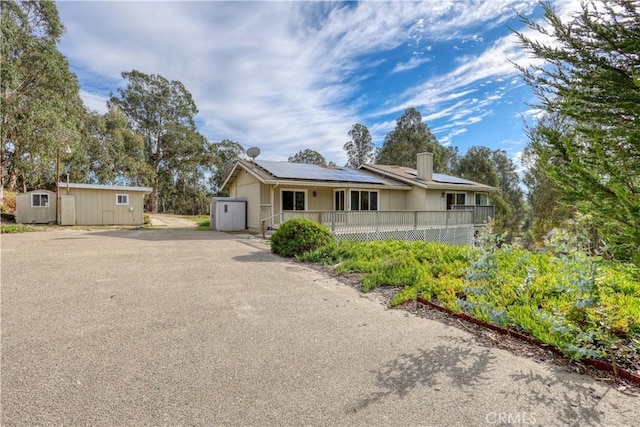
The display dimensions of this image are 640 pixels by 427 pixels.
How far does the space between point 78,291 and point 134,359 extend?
3108mm

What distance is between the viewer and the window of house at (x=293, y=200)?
15887mm

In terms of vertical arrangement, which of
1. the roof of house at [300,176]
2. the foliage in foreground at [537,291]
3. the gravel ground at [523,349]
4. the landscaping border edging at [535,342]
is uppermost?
the roof of house at [300,176]

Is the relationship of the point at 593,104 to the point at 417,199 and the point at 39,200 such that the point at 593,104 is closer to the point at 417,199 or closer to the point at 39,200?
Result: the point at 417,199

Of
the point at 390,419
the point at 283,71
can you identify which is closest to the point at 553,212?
the point at 283,71

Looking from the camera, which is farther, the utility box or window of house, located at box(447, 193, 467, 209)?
window of house, located at box(447, 193, 467, 209)

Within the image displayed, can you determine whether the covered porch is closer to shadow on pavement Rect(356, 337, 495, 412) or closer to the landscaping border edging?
the landscaping border edging

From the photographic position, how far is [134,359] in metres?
2.88

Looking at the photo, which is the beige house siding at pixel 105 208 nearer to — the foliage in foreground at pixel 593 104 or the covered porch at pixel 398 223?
the covered porch at pixel 398 223

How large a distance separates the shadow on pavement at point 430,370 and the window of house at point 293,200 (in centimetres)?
1314

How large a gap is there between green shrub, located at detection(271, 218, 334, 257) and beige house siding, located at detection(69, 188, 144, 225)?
15537 mm

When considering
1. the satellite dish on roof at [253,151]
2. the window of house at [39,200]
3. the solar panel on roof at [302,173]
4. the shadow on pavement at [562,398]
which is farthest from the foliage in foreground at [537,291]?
the window of house at [39,200]

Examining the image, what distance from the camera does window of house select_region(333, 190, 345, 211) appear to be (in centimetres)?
1717

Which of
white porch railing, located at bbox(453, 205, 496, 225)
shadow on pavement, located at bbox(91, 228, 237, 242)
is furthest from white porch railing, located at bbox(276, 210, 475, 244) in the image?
shadow on pavement, located at bbox(91, 228, 237, 242)

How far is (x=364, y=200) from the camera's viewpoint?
57.4ft
